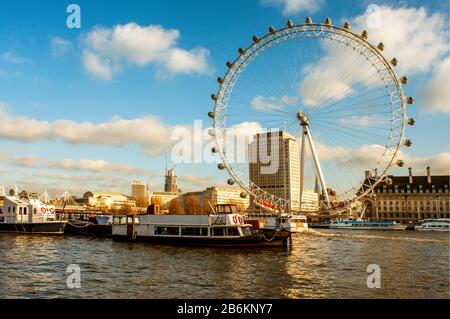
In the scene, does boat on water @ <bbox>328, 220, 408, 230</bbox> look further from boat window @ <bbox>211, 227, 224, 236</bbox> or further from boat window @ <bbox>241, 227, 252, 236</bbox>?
boat window @ <bbox>211, 227, 224, 236</bbox>

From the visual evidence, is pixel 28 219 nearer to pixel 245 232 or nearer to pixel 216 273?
pixel 245 232

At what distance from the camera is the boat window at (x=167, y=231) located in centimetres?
6337

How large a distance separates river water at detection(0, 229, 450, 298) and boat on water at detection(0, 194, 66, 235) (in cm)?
2855

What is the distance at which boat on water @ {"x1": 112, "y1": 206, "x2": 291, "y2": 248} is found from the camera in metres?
58.7

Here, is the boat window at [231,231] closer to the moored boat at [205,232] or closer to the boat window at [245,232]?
the moored boat at [205,232]

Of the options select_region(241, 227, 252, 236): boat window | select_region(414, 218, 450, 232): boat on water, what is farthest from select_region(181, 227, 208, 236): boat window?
select_region(414, 218, 450, 232): boat on water

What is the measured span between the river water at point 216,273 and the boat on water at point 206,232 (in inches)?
70.1

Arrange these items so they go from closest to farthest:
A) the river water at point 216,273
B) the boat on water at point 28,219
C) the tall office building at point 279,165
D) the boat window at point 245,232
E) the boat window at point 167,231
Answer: the river water at point 216,273 → the boat window at point 245,232 → the boat window at point 167,231 → the boat on water at point 28,219 → the tall office building at point 279,165

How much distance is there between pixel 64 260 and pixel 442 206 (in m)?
190

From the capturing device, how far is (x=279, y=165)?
146 m

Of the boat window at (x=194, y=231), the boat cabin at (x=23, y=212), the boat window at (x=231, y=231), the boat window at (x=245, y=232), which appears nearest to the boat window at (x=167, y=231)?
the boat window at (x=194, y=231)

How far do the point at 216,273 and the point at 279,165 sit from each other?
109 metres
